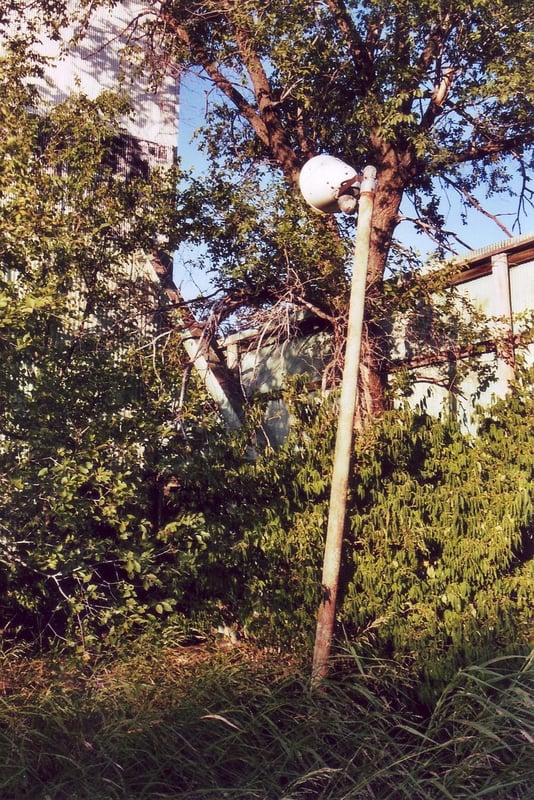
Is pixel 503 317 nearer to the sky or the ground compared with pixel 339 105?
nearer to the ground

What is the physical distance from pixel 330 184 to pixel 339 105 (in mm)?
4337

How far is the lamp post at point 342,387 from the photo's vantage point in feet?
16.0

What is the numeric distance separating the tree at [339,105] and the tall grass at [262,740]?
3.20 meters

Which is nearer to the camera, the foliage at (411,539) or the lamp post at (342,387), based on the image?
the lamp post at (342,387)

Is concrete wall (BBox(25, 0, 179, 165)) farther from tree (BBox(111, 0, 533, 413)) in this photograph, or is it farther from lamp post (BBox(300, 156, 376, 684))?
lamp post (BBox(300, 156, 376, 684))

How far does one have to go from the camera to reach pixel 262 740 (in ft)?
13.8

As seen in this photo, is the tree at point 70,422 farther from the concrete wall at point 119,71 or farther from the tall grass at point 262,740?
the concrete wall at point 119,71

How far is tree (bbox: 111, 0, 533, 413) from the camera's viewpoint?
25.3 ft

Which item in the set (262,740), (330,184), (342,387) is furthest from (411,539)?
(330,184)

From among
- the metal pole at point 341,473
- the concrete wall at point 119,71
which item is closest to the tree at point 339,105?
the concrete wall at point 119,71

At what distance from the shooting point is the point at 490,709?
158 inches

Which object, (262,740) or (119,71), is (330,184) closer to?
(262,740)

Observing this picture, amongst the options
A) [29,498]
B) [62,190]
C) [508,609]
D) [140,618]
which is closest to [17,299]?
[29,498]

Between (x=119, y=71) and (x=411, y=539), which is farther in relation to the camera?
(x=119, y=71)
